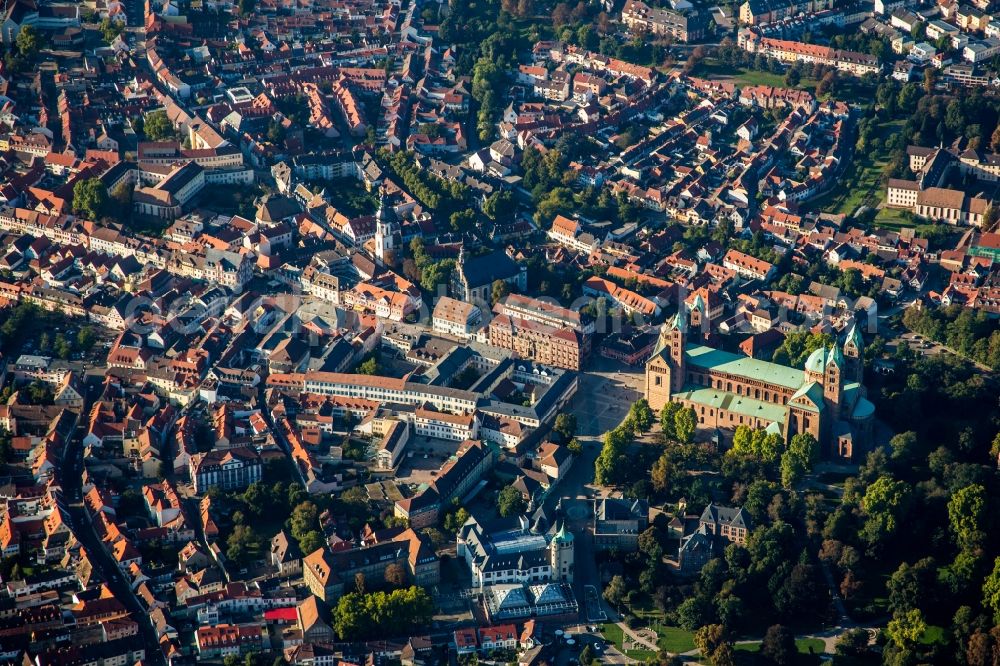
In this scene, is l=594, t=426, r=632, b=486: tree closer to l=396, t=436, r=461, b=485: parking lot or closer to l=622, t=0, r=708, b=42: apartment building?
l=396, t=436, r=461, b=485: parking lot

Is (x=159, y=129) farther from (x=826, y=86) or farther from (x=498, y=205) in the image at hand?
(x=826, y=86)

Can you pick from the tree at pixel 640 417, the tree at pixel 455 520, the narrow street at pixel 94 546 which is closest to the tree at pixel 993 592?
the tree at pixel 640 417

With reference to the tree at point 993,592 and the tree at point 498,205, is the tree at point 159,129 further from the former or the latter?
the tree at point 993,592

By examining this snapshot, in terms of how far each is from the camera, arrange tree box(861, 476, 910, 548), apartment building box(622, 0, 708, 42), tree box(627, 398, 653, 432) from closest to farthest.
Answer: tree box(861, 476, 910, 548)
tree box(627, 398, 653, 432)
apartment building box(622, 0, 708, 42)

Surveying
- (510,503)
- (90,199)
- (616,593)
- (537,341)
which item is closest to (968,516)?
(616,593)

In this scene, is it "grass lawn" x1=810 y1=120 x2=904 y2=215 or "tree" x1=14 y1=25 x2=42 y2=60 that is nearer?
"grass lawn" x1=810 y1=120 x2=904 y2=215

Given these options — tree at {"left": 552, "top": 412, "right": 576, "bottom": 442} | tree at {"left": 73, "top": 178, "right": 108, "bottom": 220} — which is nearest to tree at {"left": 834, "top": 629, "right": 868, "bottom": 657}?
tree at {"left": 552, "top": 412, "right": 576, "bottom": 442}
